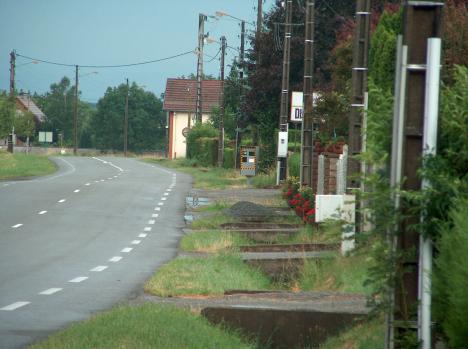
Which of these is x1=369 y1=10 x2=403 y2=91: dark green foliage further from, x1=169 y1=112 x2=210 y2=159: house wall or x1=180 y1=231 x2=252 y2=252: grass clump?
x1=169 y1=112 x2=210 y2=159: house wall

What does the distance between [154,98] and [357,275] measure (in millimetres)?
151165

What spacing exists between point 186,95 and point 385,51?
109m

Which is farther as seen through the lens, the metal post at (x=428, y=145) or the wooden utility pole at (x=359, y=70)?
the wooden utility pole at (x=359, y=70)

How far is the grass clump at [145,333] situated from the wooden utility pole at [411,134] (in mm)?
2367

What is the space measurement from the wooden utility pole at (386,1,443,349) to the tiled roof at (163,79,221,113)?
113 m

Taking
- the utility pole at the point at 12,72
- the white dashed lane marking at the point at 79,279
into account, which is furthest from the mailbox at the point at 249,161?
the utility pole at the point at 12,72

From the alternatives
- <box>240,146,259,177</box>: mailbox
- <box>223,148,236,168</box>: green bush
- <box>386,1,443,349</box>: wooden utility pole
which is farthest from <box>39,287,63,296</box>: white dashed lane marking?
<box>223,148,236,168</box>: green bush

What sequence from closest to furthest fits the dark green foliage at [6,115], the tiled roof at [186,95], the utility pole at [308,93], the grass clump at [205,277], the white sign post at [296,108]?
the grass clump at [205,277], the utility pole at [308,93], the white sign post at [296,108], the dark green foliage at [6,115], the tiled roof at [186,95]

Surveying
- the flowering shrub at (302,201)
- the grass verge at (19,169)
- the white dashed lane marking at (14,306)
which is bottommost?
the grass verge at (19,169)

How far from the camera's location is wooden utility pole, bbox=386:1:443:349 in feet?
25.4

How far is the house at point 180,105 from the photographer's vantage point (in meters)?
121

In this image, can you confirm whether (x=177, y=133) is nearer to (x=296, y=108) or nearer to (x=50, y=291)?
(x=296, y=108)

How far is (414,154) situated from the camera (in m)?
7.77

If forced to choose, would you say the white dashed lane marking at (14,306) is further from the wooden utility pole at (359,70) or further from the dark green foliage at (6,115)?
the dark green foliage at (6,115)
